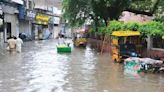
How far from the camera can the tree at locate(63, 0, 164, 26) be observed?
33.2 meters

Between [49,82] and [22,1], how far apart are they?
41.2 metres

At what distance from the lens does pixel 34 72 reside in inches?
713

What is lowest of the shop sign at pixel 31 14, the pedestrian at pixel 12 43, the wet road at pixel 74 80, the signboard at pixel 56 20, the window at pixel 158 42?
the wet road at pixel 74 80

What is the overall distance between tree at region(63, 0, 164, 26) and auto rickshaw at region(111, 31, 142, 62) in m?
8.69

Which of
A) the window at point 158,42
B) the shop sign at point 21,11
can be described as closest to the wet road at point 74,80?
the window at point 158,42

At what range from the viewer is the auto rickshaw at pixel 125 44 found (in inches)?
865

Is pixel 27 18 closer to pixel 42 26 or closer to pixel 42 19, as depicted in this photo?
pixel 42 19

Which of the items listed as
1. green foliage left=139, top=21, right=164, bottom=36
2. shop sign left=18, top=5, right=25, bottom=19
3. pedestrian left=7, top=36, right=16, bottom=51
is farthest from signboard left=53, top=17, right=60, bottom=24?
green foliage left=139, top=21, right=164, bottom=36

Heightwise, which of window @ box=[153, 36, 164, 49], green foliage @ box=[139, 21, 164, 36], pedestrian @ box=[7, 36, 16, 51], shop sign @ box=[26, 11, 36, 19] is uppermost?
shop sign @ box=[26, 11, 36, 19]

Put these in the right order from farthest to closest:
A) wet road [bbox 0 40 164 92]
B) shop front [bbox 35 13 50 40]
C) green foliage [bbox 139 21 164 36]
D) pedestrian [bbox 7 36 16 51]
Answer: shop front [bbox 35 13 50 40], pedestrian [bbox 7 36 16 51], green foliage [bbox 139 21 164 36], wet road [bbox 0 40 164 92]

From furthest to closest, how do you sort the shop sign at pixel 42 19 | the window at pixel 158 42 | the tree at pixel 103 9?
the shop sign at pixel 42 19, the tree at pixel 103 9, the window at pixel 158 42

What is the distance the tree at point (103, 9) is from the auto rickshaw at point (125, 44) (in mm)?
8687

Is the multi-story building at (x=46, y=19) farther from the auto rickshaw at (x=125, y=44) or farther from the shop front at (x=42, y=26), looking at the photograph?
the auto rickshaw at (x=125, y=44)

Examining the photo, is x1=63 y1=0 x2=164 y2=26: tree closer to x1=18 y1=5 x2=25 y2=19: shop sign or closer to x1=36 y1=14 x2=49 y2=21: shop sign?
x1=18 y1=5 x2=25 y2=19: shop sign
